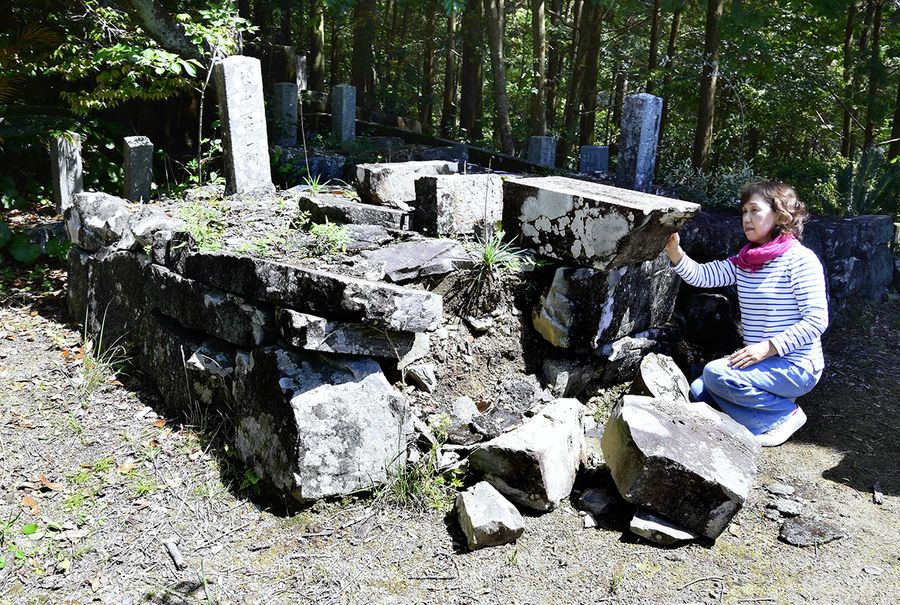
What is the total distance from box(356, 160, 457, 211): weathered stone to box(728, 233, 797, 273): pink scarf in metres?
2.17

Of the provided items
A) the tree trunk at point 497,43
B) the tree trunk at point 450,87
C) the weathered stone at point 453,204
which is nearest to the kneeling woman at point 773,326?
the weathered stone at point 453,204

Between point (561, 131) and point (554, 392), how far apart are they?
1237 centimetres

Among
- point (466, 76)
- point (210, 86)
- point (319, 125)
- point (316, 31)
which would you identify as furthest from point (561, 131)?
point (210, 86)

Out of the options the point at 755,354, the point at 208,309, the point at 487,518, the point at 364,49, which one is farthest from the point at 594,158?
the point at 487,518

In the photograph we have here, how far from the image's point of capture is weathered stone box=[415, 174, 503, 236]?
15.0 ft

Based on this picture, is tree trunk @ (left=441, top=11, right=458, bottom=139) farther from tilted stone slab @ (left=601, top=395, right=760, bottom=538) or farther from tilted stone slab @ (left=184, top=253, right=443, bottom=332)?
tilted stone slab @ (left=601, top=395, right=760, bottom=538)

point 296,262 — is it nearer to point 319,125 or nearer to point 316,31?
point 319,125

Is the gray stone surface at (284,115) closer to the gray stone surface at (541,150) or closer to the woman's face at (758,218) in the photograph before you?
the gray stone surface at (541,150)

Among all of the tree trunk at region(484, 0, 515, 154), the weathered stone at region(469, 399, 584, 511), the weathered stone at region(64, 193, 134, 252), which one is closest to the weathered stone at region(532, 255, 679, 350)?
the weathered stone at region(469, 399, 584, 511)

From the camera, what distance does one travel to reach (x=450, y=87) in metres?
18.5

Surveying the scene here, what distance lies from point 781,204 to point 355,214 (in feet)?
8.10

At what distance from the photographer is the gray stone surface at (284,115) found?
9.27 metres

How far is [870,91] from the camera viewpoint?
11.7m

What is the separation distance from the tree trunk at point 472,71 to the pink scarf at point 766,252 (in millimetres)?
11149
